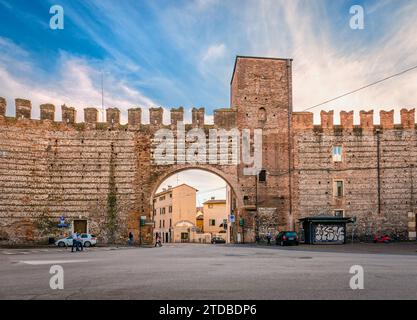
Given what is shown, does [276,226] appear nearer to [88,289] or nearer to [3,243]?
[3,243]

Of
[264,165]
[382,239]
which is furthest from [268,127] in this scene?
[382,239]

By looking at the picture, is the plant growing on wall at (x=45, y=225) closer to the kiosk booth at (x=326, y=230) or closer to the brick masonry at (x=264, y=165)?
the brick masonry at (x=264, y=165)

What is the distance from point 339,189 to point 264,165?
5.85 m

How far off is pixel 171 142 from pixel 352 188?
13.7 m

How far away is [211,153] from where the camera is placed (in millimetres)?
33219

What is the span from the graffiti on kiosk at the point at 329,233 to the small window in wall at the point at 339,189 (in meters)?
4.35

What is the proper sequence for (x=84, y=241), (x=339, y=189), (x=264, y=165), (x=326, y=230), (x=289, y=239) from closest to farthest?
(x=289, y=239) → (x=326, y=230) → (x=84, y=241) → (x=264, y=165) → (x=339, y=189)

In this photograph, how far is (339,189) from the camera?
33406 mm

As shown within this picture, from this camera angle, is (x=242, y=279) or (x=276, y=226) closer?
(x=242, y=279)

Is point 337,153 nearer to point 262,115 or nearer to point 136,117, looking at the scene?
point 262,115

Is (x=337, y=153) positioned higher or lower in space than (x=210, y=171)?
higher

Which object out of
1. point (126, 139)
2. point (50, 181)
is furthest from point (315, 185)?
point (50, 181)
